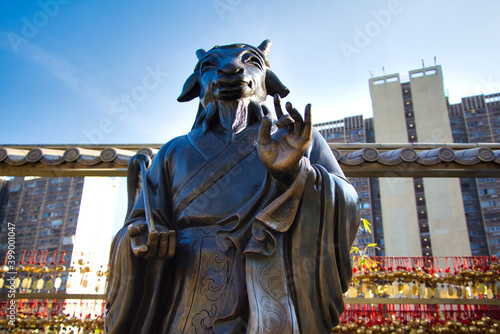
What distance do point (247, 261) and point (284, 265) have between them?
0.58 feet

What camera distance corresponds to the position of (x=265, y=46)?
297 centimetres

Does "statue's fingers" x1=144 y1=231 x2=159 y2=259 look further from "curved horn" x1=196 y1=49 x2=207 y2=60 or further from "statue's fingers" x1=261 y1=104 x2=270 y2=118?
"curved horn" x1=196 y1=49 x2=207 y2=60

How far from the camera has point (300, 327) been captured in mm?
1840

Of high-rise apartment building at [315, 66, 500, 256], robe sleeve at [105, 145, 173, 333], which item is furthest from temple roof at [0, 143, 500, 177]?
high-rise apartment building at [315, 66, 500, 256]

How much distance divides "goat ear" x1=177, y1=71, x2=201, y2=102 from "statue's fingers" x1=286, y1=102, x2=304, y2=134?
128cm

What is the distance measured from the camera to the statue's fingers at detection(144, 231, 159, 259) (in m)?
1.97

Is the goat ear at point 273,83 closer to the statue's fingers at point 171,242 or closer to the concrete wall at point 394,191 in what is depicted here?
the statue's fingers at point 171,242

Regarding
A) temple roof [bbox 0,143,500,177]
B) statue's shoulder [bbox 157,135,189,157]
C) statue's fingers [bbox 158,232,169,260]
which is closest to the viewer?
statue's fingers [bbox 158,232,169,260]

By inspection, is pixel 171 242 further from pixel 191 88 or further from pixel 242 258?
pixel 191 88

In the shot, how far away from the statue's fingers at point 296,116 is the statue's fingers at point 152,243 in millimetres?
846

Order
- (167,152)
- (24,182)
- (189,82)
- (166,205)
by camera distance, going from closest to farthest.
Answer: (166,205) → (167,152) → (189,82) → (24,182)

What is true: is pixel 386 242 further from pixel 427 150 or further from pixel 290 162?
pixel 290 162

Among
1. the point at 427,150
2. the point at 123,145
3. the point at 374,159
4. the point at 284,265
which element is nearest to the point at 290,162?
the point at 284,265

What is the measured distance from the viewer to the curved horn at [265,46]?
295 centimetres
